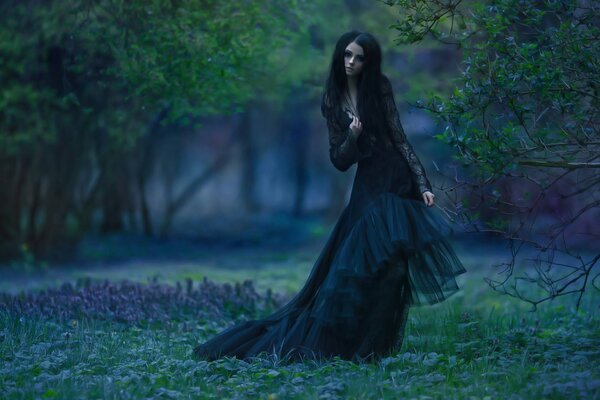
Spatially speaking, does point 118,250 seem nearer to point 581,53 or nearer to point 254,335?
point 254,335

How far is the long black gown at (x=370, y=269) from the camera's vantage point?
6.01 meters

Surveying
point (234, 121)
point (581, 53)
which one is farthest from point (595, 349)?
point (234, 121)

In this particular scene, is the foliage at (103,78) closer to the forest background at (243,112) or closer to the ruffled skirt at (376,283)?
the forest background at (243,112)

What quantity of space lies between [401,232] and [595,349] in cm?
173

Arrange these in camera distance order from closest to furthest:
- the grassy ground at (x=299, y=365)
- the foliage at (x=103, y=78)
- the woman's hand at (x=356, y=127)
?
1. the grassy ground at (x=299, y=365)
2. the woman's hand at (x=356, y=127)
3. the foliage at (x=103, y=78)

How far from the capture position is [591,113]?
6.10 metres

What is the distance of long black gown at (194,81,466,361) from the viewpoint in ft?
19.7

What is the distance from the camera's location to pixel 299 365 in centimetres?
600

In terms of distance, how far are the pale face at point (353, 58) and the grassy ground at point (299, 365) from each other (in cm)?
213

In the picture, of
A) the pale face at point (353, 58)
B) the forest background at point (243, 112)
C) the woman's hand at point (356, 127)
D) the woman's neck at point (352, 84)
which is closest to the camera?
the forest background at point (243, 112)

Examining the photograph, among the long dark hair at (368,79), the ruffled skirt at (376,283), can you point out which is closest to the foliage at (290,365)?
the ruffled skirt at (376,283)

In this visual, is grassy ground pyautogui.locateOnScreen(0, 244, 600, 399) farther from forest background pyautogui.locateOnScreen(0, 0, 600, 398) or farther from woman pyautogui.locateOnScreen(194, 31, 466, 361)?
woman pyautogui.locateOnScreen(194, 31, 466, 361)

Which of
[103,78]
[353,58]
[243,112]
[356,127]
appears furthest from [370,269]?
[243,112]

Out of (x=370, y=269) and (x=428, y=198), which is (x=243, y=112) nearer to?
(x=428, y=198)
